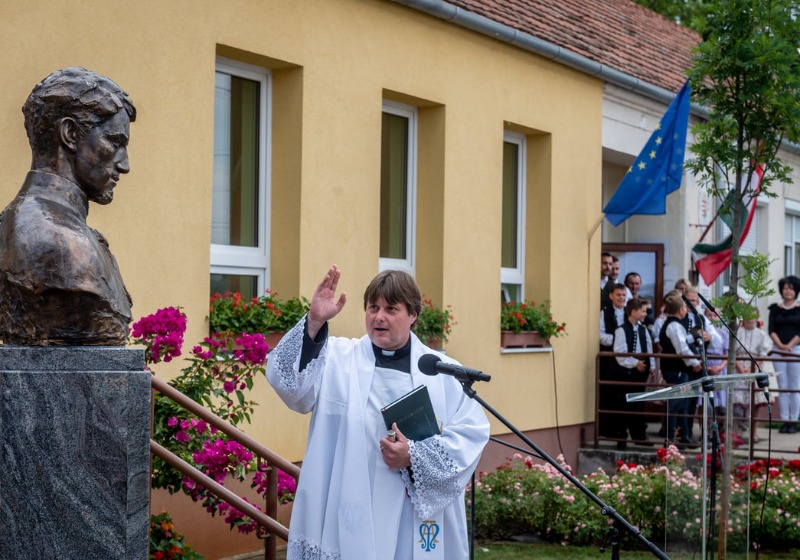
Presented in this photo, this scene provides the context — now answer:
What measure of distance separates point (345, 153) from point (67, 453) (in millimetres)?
5721

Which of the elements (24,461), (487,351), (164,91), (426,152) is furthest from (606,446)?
(24,461)

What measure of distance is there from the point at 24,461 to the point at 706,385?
3442 mm

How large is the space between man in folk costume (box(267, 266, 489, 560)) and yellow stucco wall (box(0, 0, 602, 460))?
123 inches

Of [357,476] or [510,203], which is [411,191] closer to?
[510,203]

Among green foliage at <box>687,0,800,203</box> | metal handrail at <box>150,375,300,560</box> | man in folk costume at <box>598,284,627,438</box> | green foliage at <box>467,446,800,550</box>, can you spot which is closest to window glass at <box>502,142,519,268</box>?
man in folk costume at <box>598,284,627,438</box>

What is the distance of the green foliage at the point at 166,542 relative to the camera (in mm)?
6832

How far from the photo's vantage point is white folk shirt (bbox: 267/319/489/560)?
15.0 ft

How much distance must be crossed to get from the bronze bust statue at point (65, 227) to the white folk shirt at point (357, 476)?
2.40 feet

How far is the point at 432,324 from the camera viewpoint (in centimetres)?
1049

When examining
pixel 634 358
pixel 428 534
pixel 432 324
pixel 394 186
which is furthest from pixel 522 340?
pixel 428 534

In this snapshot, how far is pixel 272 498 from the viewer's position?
6188 millimetres

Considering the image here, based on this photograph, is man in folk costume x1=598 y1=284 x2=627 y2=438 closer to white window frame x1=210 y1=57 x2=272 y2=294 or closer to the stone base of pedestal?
white window frame x1=210 y1=57 x2=272 y2=294

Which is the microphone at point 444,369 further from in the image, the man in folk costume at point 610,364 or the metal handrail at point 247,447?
A: the man in folk costume at point 610,364

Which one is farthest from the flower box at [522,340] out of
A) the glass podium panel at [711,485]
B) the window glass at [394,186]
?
the glass podium panel at [711,485]
